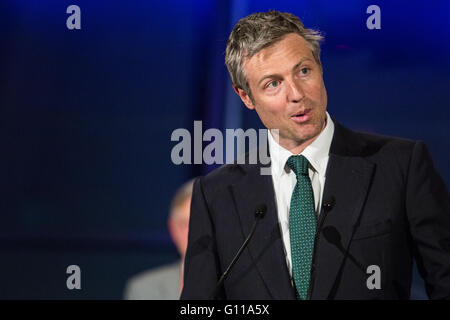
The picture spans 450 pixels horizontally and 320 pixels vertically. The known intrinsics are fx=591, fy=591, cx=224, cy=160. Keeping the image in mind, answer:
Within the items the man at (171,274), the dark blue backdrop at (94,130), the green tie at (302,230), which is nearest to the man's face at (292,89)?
the green tie at (302,230)

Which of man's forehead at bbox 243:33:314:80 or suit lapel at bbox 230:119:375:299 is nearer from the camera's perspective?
suit lapel at bbox 230:119:375:299

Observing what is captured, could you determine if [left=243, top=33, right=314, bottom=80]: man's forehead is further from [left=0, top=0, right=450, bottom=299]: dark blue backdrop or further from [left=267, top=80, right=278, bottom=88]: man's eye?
[left=0, top=0, right=450, bottom=299]: dark blue backdrop

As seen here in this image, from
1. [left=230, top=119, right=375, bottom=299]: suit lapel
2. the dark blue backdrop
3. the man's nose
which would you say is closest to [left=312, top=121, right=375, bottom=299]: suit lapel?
[left=230, top=119, right=375, bottom=299]: suit lapel

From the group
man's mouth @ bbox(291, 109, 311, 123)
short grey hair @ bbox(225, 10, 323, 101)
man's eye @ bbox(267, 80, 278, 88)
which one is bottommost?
man's mouth @ bbox(291, 109, 311, 123)

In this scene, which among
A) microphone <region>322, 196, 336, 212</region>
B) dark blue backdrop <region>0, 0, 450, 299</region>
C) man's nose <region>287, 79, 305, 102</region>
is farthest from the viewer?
dark blue backdrop <region>0, 0, 450, 299</region>

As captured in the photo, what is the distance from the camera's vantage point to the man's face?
52.9 inches

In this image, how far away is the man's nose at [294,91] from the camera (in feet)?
4.35

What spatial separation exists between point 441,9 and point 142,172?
1.38 meters

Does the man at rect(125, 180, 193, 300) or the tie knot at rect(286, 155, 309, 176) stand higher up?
the tie knot at rect(286, 155, 309, 176)

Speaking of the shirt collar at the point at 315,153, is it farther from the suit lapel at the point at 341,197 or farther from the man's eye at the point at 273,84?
the man's eye at the point at 273,84

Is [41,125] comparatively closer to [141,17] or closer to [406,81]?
[141,17]

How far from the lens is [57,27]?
2549 mm

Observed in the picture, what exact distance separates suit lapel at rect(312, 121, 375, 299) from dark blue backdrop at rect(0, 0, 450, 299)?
112cm

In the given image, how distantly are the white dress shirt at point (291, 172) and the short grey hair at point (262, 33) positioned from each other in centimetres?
20
